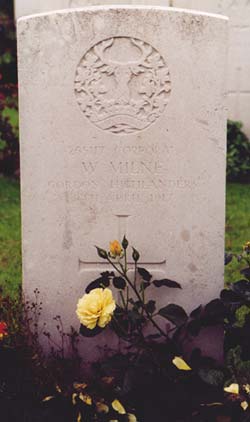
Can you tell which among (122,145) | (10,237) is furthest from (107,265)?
(10,237)

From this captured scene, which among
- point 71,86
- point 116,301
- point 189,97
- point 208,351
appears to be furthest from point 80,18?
point 208,351

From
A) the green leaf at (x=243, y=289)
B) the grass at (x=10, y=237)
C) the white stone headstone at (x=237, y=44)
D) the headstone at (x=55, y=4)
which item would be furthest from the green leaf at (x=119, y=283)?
the white stone headstone at (x=237, y=44)

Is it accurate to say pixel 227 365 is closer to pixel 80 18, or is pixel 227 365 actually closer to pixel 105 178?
pixel 105 178

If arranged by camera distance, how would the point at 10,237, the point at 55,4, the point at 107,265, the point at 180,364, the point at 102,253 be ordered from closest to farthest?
the point at 180,364 → the point at 102,253 → the point at 107,265 → the point at 10,237 → the point at 55,4

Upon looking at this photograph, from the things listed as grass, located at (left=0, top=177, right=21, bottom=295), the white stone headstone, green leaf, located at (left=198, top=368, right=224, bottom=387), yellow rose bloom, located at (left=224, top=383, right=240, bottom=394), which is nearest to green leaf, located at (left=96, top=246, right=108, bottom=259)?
Answer: green leaf, located at (left=198, top=368, right=224, bottom=387)

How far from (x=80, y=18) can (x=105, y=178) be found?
26.8 inches

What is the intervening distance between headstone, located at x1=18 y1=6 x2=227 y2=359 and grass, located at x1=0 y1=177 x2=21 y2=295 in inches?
42.7

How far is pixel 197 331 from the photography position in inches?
139

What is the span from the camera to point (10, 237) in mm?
6270

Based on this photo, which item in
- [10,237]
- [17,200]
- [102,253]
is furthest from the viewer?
[17,200]

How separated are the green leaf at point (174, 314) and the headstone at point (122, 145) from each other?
0.56ft

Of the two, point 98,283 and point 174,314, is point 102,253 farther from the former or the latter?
point 174,314

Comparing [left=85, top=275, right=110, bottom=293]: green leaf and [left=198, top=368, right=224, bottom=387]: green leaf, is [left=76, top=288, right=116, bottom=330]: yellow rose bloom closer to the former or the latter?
[left=85, top=275, right=110, bottom=293]: green leaf

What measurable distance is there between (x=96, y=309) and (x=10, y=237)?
3.04m
